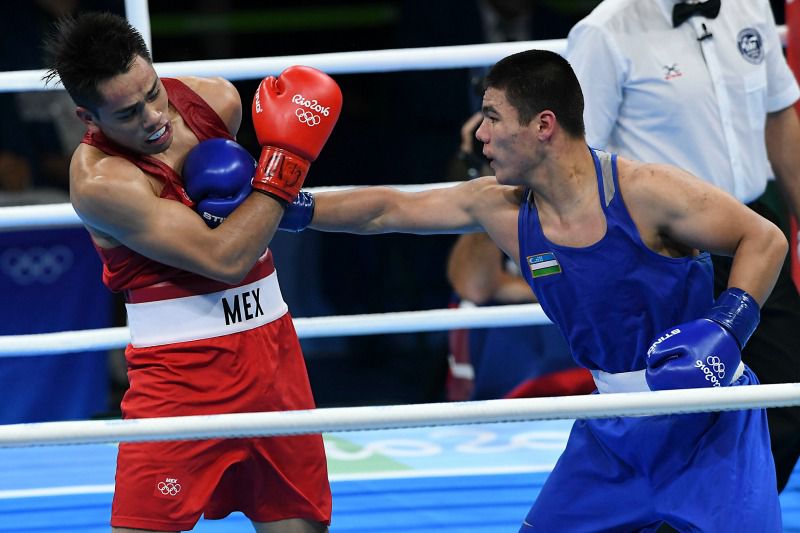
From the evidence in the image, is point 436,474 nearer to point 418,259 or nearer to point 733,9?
point 733,9

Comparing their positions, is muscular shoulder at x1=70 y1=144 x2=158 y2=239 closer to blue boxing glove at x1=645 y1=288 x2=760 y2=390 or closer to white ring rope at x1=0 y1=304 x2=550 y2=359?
white ring rope at x1=0 y1=304 x2=550 y2=359

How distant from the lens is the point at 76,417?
4.31 meters

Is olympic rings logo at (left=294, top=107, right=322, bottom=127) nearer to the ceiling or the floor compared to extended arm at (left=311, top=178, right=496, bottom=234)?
nearer to the ceiling

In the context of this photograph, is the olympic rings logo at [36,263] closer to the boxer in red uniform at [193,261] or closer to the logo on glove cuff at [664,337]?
the boxer in red uniform at [193,261]

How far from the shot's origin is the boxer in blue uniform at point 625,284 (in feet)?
7.22

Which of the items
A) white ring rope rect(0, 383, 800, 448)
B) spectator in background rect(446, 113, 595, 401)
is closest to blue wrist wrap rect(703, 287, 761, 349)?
white ring rope rect(0, 383, 800, 448)

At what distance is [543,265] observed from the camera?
232 cm

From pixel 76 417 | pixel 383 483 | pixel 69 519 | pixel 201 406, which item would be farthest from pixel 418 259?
pixel 201 406

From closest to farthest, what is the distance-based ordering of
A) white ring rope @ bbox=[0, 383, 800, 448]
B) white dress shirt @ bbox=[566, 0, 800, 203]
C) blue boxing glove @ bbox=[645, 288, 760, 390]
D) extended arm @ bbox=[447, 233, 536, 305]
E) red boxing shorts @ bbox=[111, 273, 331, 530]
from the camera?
white ring rope @ bbox=[0, 383, 800, 448], blue boxing glove @ bbox=[645, 288, 760, 390], red boxing shorts @ bbox=[111, 273, 331, 530], white dress shirt @ bbox=[566, 0, 800, 203], extended arm @ bbox=[447, 233, 536, 305]

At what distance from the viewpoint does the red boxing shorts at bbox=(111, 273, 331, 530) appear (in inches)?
89.4

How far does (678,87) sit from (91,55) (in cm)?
148

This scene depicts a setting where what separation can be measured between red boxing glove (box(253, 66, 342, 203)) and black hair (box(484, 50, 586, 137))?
0.35m

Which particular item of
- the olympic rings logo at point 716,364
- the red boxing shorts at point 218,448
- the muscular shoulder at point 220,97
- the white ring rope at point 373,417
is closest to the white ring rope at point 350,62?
the muscular shoulder at point 220,97

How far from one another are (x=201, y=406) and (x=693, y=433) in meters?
0.93
